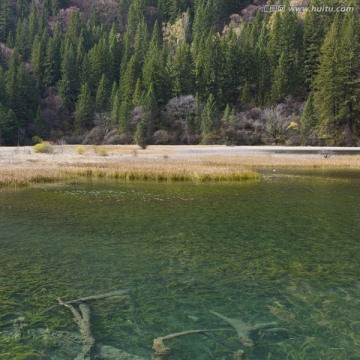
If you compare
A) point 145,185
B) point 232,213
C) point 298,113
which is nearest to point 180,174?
point 145,185

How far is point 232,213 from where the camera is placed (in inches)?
719

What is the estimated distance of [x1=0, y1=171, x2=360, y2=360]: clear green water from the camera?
7.11 metres

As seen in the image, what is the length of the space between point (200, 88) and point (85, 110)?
1073 inches

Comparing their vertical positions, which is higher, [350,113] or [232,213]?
[350,113]

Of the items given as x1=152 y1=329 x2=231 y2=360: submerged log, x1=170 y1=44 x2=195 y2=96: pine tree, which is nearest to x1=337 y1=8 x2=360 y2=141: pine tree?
x1=170 y1=44 x2=195 y2=96: pine tree

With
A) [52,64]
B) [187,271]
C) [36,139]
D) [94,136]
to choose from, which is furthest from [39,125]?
[187,271]

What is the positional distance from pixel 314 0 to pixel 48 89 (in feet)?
234

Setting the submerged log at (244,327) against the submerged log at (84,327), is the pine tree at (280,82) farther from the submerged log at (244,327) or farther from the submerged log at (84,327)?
the submerged log at (84,327)

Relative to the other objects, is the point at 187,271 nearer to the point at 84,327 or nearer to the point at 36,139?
the point at 84,327

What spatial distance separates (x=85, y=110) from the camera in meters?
95.1

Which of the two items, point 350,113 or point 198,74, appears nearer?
point 350,113

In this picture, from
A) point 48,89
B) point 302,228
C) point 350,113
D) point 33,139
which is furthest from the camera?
point 48,89

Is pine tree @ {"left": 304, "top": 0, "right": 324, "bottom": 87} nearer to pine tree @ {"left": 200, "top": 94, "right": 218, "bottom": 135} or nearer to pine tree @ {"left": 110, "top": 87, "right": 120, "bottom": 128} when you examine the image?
pine tree @ {"left": 200, "top": 94, "right": 218, "bottom": 135}

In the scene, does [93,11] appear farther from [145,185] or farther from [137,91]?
[145,185]
